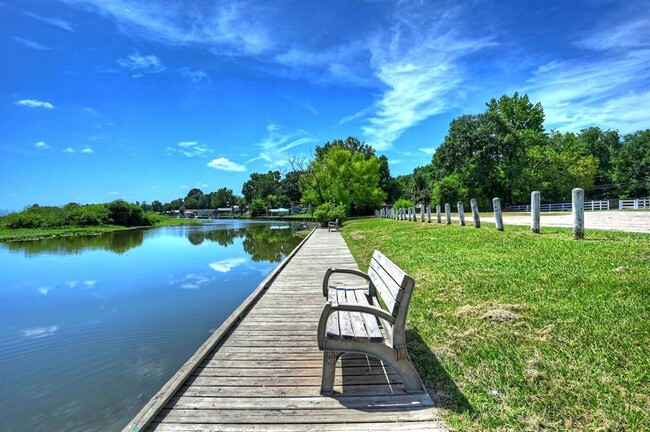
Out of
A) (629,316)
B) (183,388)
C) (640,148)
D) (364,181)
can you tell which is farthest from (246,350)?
(640,148)

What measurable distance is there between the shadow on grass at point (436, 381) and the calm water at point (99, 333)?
314 centimetres

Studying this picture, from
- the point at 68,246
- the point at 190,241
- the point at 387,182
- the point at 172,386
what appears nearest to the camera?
the point at 172,386

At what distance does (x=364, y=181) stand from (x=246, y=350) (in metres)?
42.3

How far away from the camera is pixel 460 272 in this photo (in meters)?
6.86

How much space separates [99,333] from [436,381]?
620cm

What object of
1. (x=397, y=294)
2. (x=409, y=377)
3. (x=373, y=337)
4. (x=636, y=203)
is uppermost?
(x=636, y=203)

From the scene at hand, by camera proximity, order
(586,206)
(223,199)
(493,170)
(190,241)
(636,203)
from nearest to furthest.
A: 1. (190,241)
2. (636,203)
3. (586,206)
4. (493,170)
5. (223,199)

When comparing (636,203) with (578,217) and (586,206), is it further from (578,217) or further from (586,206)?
(578,217)

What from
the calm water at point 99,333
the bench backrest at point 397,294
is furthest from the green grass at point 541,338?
the calm water at point 99,333

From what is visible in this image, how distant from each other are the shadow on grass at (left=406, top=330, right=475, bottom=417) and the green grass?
0.03 ft

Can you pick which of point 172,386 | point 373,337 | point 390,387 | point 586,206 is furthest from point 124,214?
point 373,337

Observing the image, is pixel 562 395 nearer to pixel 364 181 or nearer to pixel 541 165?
pixel 364 181

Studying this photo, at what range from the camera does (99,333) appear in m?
6.62

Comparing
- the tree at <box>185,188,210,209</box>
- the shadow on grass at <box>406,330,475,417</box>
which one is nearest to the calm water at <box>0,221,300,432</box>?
the shadow on grass at <box>406,330,475,417</box>
